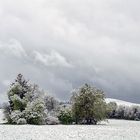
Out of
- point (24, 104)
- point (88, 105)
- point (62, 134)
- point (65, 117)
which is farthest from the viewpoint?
point (65, 117)

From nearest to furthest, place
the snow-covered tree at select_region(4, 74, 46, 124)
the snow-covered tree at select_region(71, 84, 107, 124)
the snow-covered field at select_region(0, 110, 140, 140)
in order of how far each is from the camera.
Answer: the snow-covered field at select_region(0, 110, 140, 140) → the snow-covered tree at select_region(4, 74, 46, 124) → the snow-covered tree at select_region(71, 84, 107, 124)

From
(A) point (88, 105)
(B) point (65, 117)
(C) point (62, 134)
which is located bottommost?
(C) point (62, 134)

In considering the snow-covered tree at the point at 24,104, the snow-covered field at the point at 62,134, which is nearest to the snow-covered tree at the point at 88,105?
the snow-covered tree at the point at 24,104

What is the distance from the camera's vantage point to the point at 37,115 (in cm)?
9862

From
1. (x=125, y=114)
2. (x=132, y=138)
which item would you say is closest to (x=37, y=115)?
(x=132, y=138)

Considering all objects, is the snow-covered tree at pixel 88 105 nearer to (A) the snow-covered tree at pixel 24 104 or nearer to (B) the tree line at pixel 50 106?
(B) the tree line at pixel 50 106

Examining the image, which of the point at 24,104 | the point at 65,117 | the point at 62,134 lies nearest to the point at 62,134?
the point at 62,134

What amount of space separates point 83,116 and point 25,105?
16.3 metres

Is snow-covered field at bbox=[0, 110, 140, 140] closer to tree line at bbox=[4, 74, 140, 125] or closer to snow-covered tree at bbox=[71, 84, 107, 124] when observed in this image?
tree line at bbox=[4, 74, 140, 125]

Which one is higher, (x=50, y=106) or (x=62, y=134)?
(x=50, y=106)

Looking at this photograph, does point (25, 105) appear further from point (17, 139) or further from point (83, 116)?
point (17, 139)

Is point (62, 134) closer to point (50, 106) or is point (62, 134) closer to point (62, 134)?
point (62, 134)

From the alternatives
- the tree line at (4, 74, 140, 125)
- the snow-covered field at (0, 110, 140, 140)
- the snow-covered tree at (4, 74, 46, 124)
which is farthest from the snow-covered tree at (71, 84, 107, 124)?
the snow-covered field at (0, 110, 140, 140)

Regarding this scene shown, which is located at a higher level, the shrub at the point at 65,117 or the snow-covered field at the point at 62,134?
the shrub at the point at 65,117
